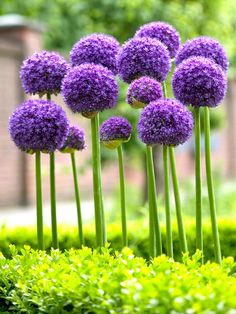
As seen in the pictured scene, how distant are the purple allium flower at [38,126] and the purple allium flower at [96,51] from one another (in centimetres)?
26

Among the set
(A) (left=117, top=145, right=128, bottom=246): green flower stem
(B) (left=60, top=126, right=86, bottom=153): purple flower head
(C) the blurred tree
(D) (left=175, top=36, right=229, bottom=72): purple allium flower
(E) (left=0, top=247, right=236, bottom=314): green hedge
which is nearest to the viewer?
(E) (left=0, top=247, right=236, bottom=314): green hedge

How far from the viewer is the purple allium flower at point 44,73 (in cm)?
372

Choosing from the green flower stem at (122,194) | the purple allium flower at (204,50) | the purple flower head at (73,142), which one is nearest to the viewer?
the purple allium flower at (204,50)

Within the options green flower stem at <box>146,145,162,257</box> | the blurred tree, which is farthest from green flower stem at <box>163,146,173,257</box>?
the blurred tree

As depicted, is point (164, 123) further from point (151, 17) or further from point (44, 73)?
point (151, 17)

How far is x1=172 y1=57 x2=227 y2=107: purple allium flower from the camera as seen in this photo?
3381mm

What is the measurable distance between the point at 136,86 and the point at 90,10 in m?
9.15

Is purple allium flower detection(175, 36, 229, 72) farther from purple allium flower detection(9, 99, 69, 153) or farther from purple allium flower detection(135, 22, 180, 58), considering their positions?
purple allium flower detection(9, 99, 69, 153)

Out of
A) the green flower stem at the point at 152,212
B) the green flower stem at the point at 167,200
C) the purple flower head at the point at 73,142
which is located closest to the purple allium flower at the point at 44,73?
the purple flower head at the point at 73,142

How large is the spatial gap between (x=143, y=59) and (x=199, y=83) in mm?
278

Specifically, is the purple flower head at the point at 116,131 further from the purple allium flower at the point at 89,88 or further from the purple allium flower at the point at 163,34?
the purple allium flower at the point at 163,34

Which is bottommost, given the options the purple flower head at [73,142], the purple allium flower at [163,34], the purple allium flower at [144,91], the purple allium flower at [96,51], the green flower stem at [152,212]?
the green flower stem at [152,212]

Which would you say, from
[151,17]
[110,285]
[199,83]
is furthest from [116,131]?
[151,17]

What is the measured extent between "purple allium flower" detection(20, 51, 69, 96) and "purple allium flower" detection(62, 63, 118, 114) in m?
0.26
